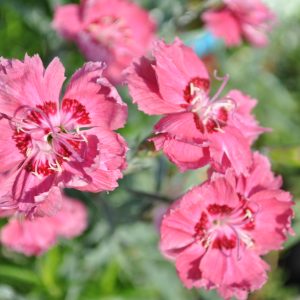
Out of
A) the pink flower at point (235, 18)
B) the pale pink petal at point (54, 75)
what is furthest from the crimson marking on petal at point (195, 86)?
the pink flower at point (235, 18)

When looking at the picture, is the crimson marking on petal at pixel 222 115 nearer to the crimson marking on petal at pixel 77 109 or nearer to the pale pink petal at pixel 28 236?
the crimson marking on petal at pixel 77 109

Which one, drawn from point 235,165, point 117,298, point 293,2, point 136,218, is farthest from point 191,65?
point 293,2

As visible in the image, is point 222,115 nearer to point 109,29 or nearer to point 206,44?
point 109,29

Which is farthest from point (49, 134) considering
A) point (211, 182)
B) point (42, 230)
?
point (42, 230)

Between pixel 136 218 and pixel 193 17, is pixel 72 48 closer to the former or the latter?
pixel 193 17

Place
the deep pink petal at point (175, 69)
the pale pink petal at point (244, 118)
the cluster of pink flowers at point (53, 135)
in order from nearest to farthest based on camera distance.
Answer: the cluster of pink flowers at point (53, 135) < the deep pink petal at point (175, 69) < the pale pink petal at point (244, 118)

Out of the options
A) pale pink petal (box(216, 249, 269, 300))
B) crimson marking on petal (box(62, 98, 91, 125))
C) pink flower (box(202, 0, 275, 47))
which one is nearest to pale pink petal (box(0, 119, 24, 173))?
crimson marking on petal (box(62, 98, 91, 125))

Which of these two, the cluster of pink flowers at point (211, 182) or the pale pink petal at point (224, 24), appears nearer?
the cluster of pink flowers at point (211, 182)
